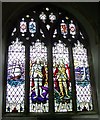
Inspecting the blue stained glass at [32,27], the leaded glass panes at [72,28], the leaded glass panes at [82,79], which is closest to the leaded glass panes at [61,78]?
the leaded glass panes at [82,79]

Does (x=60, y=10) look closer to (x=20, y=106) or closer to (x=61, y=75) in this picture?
(x=61, y=75)

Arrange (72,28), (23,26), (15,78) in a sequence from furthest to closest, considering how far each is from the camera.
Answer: (72,28) < (23,26) < (15,78)

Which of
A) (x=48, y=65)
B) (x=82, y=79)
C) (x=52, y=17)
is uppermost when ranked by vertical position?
(x=52, y=17)

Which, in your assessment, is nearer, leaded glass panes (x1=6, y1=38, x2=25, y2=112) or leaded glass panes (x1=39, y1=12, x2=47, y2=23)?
leaded glass panes (x1=6, y1=38, x2=25, y2=112)

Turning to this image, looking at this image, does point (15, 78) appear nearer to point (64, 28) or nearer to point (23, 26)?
point (23, 26)

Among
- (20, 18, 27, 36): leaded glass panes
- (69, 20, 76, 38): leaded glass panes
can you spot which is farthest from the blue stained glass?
(69, 20, 76, 38): leaded glass panes

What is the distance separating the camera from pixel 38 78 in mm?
5715

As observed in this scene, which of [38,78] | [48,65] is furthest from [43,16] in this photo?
[38,78]

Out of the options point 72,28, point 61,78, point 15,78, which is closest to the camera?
point 15,78

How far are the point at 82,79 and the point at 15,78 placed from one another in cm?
156

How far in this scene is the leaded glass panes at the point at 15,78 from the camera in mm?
5402

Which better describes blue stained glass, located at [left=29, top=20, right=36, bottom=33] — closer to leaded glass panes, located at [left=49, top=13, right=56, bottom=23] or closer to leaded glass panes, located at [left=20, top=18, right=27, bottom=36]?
leaded glass panes, located at [left=20, top=18, right=27, bottom=36]

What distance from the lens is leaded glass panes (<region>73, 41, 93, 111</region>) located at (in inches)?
219

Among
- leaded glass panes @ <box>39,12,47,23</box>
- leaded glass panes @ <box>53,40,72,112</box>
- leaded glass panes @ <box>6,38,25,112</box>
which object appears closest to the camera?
leaded glass panes @ <box>6,38,25,112</box>
